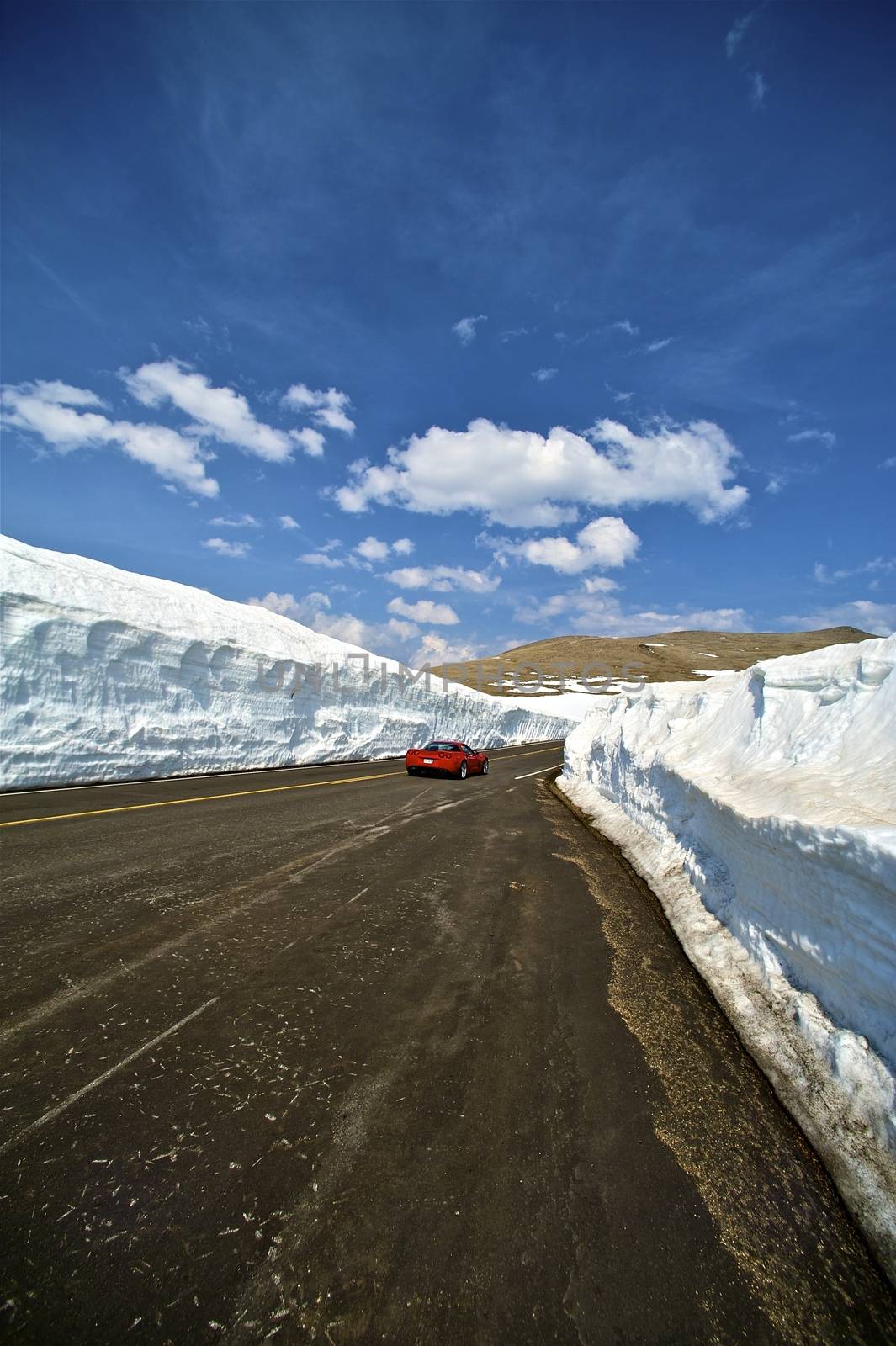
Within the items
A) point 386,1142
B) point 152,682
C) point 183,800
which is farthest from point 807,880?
point 152,682

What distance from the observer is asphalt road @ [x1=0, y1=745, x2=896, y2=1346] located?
6.07ft

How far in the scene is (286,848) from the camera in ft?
23.9

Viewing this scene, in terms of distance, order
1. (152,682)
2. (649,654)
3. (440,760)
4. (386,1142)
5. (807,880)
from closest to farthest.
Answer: (386,1142) < (807,880) < (152,682) < (440,760) < (649,654)

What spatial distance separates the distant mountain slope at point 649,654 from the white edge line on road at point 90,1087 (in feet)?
262

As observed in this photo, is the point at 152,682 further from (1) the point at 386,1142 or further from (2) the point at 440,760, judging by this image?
(1) the point at 386,1142

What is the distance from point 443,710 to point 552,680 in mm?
75562

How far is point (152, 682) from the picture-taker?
611 inches

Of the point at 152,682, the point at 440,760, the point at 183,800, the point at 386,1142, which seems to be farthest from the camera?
the point at 440,760

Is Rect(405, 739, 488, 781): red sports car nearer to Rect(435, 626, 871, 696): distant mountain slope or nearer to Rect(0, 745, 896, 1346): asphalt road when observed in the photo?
Rect(0, 745, 896, 1346): asphalt road

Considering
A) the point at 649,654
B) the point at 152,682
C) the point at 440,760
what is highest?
the point at 649,654

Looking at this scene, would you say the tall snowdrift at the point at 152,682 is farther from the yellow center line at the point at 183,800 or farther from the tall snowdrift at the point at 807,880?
the tall snowdrift at the point at 807,880

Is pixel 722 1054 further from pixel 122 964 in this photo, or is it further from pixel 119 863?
pixel 119 863

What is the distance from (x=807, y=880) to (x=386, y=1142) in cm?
297

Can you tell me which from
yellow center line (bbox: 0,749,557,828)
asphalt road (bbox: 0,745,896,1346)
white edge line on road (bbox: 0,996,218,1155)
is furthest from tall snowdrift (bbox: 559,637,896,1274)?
yellow center line (bbox: 0,749,557,828)
